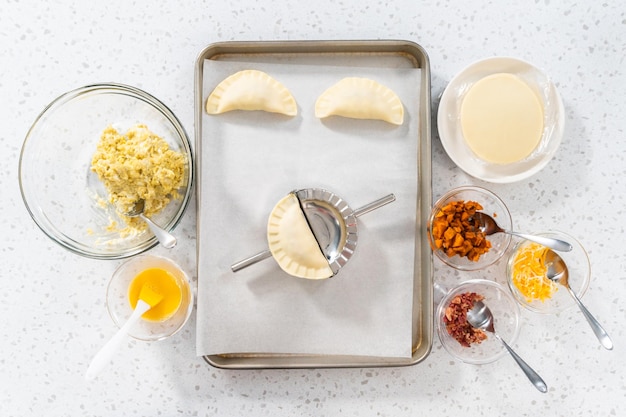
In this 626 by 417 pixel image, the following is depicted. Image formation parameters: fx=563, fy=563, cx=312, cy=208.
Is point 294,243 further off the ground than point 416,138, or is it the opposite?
point 416,138

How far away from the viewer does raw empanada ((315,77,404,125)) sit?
1.17m

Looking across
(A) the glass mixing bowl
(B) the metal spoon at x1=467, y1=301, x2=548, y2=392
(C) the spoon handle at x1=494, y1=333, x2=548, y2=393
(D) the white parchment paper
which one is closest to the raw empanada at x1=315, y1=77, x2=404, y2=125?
(D) the white parchment paper

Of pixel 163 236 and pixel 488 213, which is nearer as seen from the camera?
pixel 163 236

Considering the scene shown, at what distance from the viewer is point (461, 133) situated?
120cm

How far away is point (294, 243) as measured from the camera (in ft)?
3.70

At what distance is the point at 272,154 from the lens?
1187mm

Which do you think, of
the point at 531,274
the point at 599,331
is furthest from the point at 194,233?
the point at 599,331

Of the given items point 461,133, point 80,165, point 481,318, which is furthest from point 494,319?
point 80,165

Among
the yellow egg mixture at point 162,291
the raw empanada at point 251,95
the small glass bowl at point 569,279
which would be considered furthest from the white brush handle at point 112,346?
the small glass bowl at point 569,279

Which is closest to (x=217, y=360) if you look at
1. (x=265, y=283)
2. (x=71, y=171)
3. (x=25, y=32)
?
(x=265, y=283)

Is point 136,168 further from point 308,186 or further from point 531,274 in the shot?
point 531,274

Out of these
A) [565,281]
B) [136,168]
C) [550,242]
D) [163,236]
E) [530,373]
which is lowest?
[530,373]

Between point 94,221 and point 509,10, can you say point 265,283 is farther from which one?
point 509,10

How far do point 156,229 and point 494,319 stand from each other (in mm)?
746
